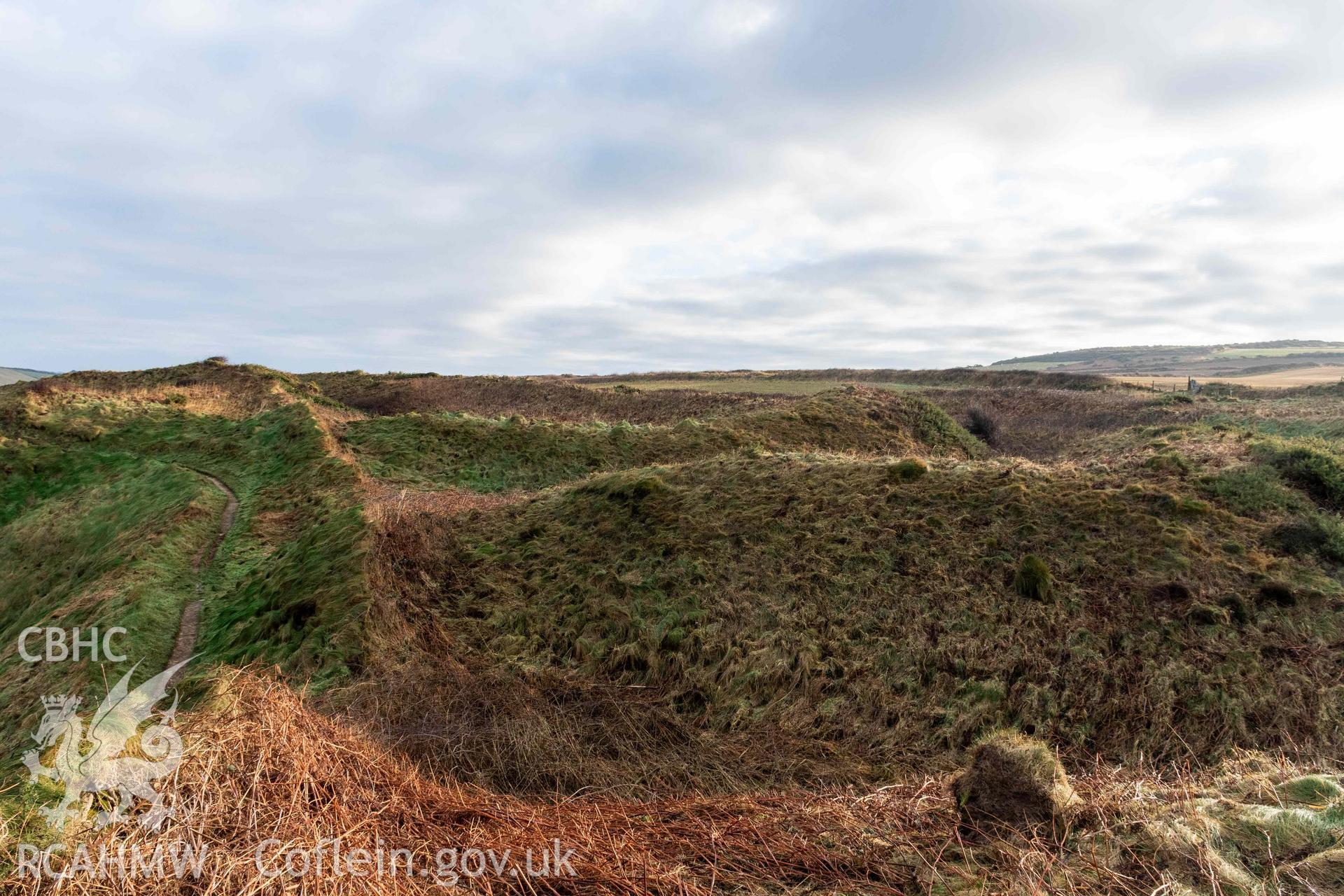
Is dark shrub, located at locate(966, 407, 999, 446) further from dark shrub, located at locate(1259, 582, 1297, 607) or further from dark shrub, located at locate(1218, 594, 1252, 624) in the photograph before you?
dark shrub, located at locate(1218, 594, 1252, 624)

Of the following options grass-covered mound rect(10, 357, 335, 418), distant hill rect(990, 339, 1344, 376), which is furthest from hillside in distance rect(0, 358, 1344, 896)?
distant hill rect(990, 339, 1344, 376)

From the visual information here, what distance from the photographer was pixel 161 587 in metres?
13.3

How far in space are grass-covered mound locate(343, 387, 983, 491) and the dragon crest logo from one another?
57.0 feet

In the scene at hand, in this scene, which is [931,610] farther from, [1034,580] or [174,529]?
[174,529]

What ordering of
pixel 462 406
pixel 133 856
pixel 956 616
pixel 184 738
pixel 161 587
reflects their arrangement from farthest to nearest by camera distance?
pixel 462 406 → pixel 161 587 → pixel 956 616 → pixel 184 738 → pixel 133 856

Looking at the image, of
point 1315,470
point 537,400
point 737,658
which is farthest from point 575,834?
point 537,400

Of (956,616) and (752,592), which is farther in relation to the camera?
(752,592)

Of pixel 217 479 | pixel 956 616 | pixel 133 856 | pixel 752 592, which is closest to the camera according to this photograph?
pixel 133 856

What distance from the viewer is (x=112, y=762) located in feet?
12.4

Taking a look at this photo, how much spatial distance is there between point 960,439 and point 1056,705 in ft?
80.8

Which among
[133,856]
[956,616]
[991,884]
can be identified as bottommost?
[956,616]

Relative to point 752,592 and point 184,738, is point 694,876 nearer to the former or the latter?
point 184,738

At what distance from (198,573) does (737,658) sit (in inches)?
471

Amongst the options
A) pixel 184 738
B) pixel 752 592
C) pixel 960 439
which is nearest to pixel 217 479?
pixel 752 592
